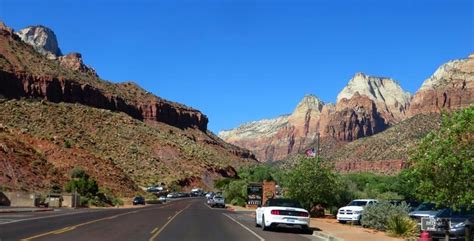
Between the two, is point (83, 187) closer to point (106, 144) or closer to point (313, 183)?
point (313, 183)

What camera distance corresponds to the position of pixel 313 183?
4094 centimetres

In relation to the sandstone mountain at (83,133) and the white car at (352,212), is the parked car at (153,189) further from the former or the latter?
the white car at (352,212)

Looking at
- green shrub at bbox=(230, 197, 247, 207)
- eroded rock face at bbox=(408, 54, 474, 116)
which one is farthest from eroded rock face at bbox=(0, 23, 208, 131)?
eroded rock face at bbox=(408, 54, 474, 116)

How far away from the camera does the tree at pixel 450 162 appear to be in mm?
18031

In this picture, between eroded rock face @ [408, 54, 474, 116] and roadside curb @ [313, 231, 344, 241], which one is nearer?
roadside curb @ [313, 231, 344, 241]

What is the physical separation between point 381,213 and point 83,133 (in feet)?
280

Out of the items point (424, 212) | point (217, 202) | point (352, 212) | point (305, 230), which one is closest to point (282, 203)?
point (305, 230)

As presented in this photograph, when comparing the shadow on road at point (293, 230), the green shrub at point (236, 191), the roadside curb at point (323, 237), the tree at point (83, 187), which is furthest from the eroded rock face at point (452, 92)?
the roadside curb at point (323, 237)

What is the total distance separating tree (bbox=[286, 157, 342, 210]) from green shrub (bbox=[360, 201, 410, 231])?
33.2ft

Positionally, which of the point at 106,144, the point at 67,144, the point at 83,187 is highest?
the point at 106,144

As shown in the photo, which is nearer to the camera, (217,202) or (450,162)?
(450,162)

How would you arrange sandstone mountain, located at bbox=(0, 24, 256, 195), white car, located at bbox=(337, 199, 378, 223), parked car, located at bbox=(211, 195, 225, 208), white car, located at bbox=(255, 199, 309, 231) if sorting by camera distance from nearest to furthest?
1. white car, located at bbox=(255, 199, 309, 231)
2. white car, located at bbox=(337, 199, 378, 223)
3. parked car, located at bbox=(211, 195, 225, 208)
4. sandstone mountain, located at bbox=(0, 24, 256, 195)

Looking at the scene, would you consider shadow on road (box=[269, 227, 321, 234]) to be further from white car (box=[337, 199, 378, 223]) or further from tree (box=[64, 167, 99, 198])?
tree (box=[64, 167, 99, 198])

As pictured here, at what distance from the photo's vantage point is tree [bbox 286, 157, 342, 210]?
40.8 meters
